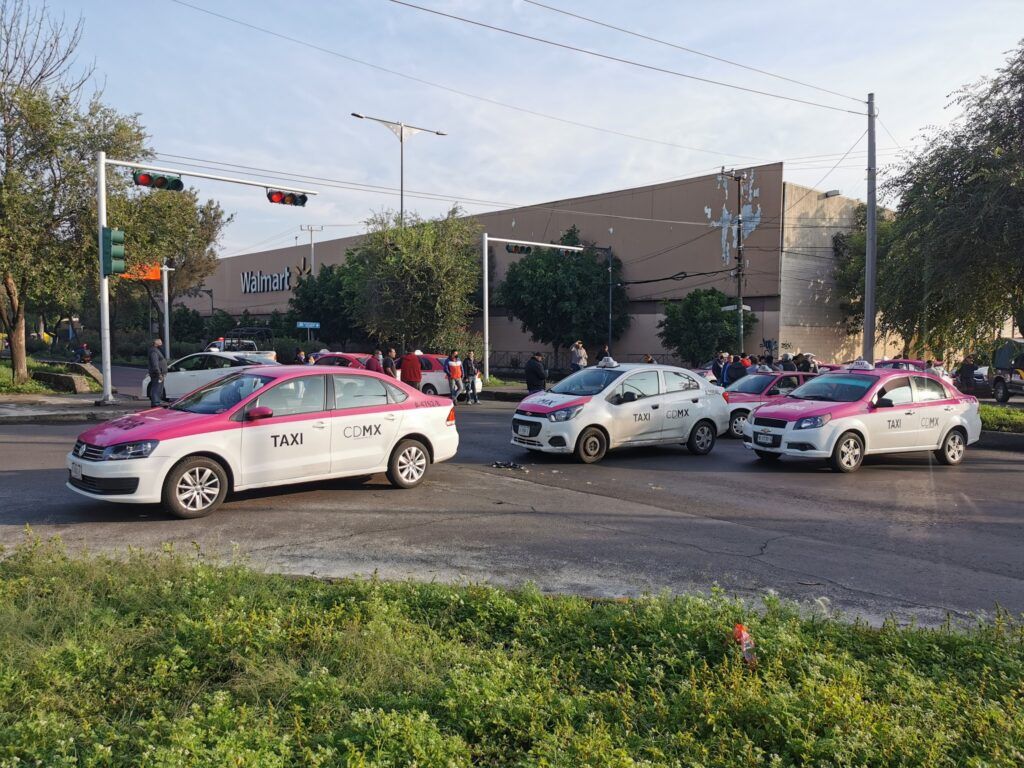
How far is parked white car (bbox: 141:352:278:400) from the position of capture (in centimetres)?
2072

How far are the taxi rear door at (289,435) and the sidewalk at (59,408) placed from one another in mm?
11006

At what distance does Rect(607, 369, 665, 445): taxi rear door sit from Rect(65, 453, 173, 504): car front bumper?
699cm

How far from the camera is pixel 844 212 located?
43.0 m

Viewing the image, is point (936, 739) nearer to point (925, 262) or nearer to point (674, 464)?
point (674, 464)

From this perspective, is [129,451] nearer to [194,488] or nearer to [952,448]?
[194,488]

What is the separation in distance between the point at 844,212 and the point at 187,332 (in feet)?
165

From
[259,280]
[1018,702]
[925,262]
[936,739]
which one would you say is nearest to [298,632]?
[936,739]

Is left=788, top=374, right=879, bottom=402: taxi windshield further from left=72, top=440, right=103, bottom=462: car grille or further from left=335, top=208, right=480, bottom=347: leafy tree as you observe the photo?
left=335, top=208, right=480, bottom=347: leafy tree

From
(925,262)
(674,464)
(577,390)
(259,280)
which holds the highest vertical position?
(259,280)

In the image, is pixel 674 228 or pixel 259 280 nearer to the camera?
pixel 674 228

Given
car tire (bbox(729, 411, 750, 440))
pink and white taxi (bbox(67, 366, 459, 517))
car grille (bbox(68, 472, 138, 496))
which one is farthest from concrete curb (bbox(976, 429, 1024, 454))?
car grille (bbox(68, 472, 138, 496))

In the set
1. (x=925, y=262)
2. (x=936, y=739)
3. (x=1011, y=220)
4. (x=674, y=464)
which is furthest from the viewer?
(x=925, y=262)

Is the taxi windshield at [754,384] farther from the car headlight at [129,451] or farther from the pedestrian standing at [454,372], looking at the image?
the car headlight at [129,451]

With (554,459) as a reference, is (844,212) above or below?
above
